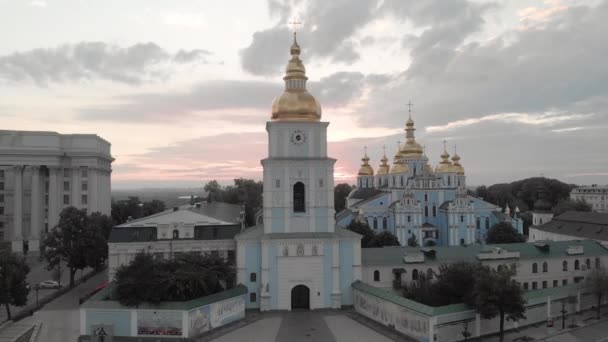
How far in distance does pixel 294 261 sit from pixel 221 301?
5.69 m

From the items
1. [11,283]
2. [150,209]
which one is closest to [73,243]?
[11,283]

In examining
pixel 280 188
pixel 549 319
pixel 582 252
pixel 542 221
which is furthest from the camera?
pixel 542 221

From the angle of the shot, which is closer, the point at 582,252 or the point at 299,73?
the point at 299,73

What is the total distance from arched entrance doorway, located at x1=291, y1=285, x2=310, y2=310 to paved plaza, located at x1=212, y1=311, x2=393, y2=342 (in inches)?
53.5

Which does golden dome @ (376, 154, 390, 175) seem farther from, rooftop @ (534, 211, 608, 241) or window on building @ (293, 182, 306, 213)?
window on building @ (293, 182, 306, 213)

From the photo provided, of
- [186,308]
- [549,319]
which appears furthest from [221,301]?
[549,319]

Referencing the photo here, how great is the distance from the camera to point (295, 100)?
3247 cm

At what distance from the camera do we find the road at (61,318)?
26114 mm

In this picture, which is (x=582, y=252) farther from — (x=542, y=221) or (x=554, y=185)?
(x=554, y=185)

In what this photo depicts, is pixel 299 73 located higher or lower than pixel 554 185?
higher

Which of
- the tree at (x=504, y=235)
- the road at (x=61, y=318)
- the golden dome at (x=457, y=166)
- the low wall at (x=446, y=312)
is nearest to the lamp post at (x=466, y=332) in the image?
the low wall at (x=446, y=312)

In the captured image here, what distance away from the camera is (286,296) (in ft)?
102

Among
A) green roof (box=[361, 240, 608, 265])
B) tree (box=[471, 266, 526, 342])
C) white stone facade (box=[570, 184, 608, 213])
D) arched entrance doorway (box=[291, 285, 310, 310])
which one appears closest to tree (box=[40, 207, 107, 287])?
arched entrance doorway (box=[291, 285, 310, 310])

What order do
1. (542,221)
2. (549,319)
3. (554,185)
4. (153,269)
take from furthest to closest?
(554,185) → (542,221) → (549,319) → (153,269)
